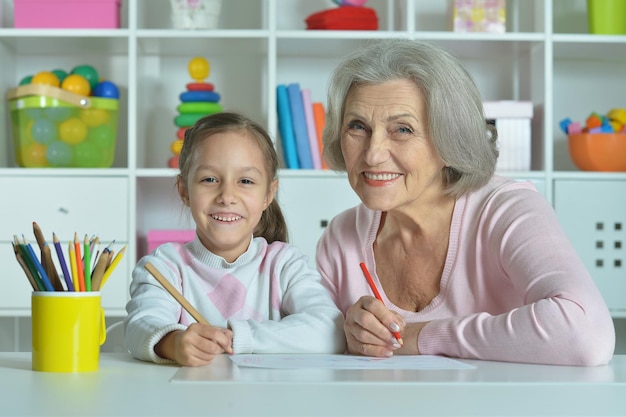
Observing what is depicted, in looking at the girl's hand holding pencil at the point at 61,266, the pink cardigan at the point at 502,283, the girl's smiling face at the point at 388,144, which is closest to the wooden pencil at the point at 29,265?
the girl's hand holding pencil at the point at 61,266

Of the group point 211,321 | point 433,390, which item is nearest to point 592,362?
point 433,390

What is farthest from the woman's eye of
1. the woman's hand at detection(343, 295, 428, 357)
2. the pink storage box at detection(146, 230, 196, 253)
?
the pink storage box at detection(146, 230, 196, 253)

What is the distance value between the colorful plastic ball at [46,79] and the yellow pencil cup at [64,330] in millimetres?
2138

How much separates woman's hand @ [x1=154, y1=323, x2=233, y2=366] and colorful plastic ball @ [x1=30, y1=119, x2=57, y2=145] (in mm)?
2038

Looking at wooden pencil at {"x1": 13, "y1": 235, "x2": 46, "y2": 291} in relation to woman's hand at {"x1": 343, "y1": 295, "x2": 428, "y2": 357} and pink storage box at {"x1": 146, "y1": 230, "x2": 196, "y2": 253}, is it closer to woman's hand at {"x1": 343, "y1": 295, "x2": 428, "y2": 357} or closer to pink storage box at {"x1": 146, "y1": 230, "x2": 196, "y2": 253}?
woman's hand at {"x1": 343, "y1": 295, "x2": 428, "y2": 357}

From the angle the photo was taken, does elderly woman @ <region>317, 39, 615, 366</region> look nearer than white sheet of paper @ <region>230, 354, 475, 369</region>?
No

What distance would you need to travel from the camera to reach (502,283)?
1.61 meters

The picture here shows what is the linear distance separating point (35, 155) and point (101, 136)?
8.7 inches

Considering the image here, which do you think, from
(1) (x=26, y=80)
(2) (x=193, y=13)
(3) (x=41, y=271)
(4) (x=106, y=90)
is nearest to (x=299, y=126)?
(2) (x=193, y=13)

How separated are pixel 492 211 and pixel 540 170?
159cm

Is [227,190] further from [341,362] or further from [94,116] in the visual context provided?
[94,116]

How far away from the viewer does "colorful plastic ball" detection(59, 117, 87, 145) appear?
10.00ft

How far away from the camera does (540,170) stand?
3.11 metres

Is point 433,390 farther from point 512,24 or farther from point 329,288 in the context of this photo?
point 512,24
